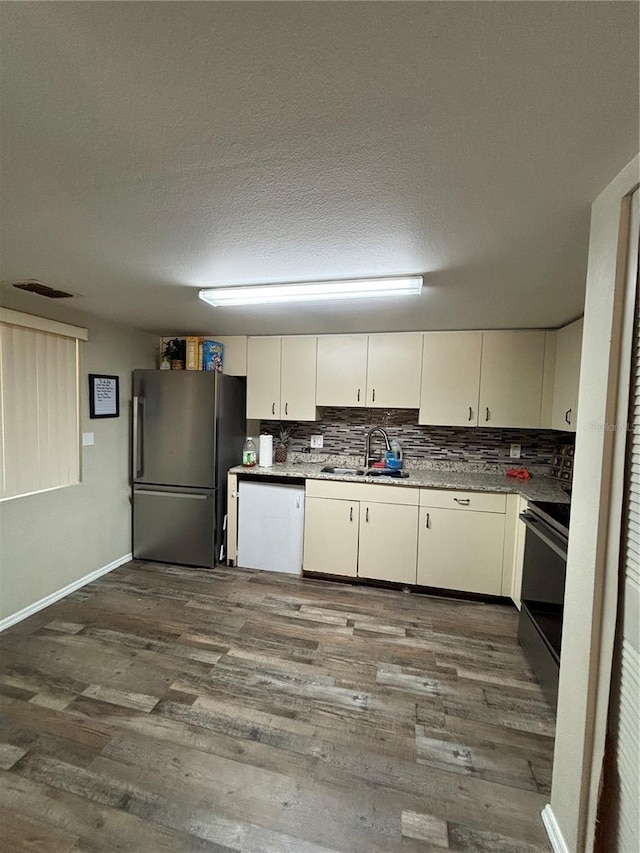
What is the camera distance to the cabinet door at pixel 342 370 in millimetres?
3098

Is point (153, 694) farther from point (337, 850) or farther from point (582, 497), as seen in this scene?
point (582, 497)

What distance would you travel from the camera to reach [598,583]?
39.0 inches

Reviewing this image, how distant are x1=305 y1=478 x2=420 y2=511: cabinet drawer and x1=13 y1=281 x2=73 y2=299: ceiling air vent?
2156mm

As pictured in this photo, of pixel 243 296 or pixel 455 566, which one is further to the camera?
pixel 455 566

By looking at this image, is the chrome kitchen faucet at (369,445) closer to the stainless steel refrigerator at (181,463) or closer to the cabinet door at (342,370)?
the cabinet door at (342,370)

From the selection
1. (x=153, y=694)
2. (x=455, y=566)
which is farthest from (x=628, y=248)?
(x=153, y=694)

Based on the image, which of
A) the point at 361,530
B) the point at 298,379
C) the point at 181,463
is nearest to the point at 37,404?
the point at 181,463

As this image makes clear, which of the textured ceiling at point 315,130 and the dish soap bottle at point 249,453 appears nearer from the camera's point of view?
the textured ceiling at point 315,130

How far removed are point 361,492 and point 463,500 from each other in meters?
0.79

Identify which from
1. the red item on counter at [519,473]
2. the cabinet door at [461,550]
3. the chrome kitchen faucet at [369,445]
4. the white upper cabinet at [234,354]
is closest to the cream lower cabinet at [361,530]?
the cabinet door at [461,550]

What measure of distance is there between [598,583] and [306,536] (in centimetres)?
226

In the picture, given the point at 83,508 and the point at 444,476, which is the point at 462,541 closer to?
the point at 444,476

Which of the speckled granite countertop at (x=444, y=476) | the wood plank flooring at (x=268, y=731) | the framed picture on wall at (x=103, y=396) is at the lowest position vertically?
the wood plank flooring at (x=268, y=731)

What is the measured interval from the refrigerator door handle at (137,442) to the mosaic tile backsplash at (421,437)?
3.79 ft
